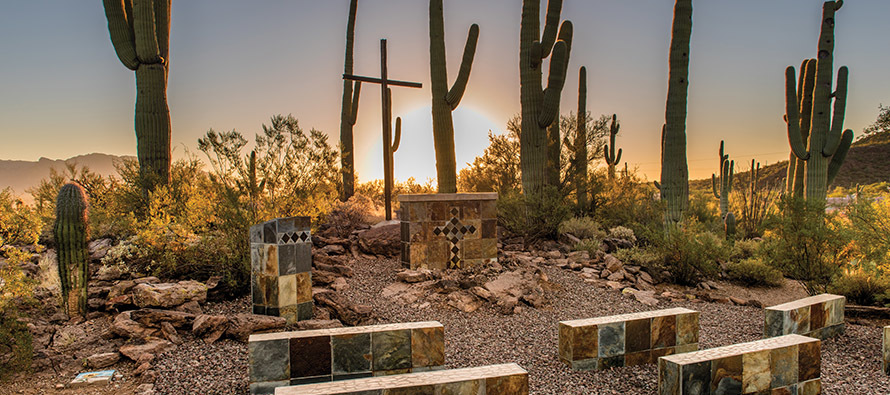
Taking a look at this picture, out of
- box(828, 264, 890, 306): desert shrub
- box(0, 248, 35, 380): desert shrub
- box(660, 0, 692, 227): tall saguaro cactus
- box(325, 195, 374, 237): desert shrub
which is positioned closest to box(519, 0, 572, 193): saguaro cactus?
box(660, 0, 692, 227): tall saguaro cactus

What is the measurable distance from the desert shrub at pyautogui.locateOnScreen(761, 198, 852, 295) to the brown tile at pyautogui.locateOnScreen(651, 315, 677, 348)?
12.8ft

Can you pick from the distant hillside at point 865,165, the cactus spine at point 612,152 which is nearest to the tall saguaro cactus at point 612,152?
the cactus spine at point 612,152

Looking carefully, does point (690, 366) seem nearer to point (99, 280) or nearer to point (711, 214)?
point (99, 280)

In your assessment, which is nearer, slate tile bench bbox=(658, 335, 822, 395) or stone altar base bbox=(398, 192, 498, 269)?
slate tile bench bbox=(658, 335, 822, 395)

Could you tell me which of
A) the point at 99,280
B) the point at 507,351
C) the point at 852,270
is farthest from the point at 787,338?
the point at 99,280

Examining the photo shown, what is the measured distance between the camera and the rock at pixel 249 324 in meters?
4.95

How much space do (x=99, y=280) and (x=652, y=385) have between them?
6433mm

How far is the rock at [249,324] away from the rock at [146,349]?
0.53 m

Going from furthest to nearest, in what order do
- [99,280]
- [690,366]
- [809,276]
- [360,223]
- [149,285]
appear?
[360,223], [809,276], [99,280], [149,285], [690,366]

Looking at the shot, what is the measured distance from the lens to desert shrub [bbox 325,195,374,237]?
10383 millimetres

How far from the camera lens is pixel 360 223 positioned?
11148mm

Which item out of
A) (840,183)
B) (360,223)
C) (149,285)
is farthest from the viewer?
(840,183)

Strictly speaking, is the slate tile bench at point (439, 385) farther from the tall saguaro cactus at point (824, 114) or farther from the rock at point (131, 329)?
the tall saguaro cactus at point (824, 114)

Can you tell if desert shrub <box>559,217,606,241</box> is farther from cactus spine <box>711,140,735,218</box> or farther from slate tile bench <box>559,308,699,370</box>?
cactus spine <box>711,140,735,218</box>
